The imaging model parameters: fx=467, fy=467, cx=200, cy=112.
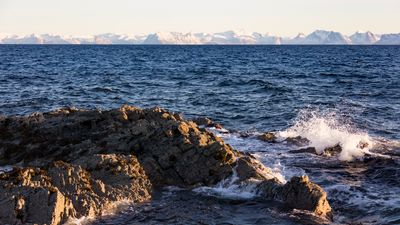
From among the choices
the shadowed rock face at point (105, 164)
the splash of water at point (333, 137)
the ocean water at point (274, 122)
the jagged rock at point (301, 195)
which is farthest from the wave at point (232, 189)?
the splash of water at point (333, 137)

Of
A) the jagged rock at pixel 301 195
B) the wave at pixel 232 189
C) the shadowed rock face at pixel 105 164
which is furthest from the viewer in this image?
the wave at pixel 232 189

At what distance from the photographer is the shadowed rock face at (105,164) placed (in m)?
13.0

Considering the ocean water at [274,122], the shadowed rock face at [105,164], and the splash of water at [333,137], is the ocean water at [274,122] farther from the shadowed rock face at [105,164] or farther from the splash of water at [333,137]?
the shadowed rock face at [105,164]

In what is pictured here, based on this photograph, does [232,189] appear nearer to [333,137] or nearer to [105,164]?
[105,164]

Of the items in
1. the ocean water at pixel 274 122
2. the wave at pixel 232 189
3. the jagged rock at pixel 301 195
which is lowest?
the ocean water at pixel 274 122

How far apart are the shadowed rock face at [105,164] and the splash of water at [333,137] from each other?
5.92m

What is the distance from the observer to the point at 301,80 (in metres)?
56.7

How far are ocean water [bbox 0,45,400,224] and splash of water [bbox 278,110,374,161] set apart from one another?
5 centimetres

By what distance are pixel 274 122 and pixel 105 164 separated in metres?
17.1

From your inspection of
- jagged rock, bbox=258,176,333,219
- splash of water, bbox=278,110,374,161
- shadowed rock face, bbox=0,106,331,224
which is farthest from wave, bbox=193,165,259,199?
splash of water, bbox=278,110,374,161

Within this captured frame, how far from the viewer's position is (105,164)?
1580 cm

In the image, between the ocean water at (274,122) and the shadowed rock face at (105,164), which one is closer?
the shadowed rock face at (105,164)

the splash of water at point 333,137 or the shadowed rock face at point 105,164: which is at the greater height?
the shadowed rock face at point 105,164

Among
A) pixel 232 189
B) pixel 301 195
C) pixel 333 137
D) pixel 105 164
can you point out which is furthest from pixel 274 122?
pixel 105 164
